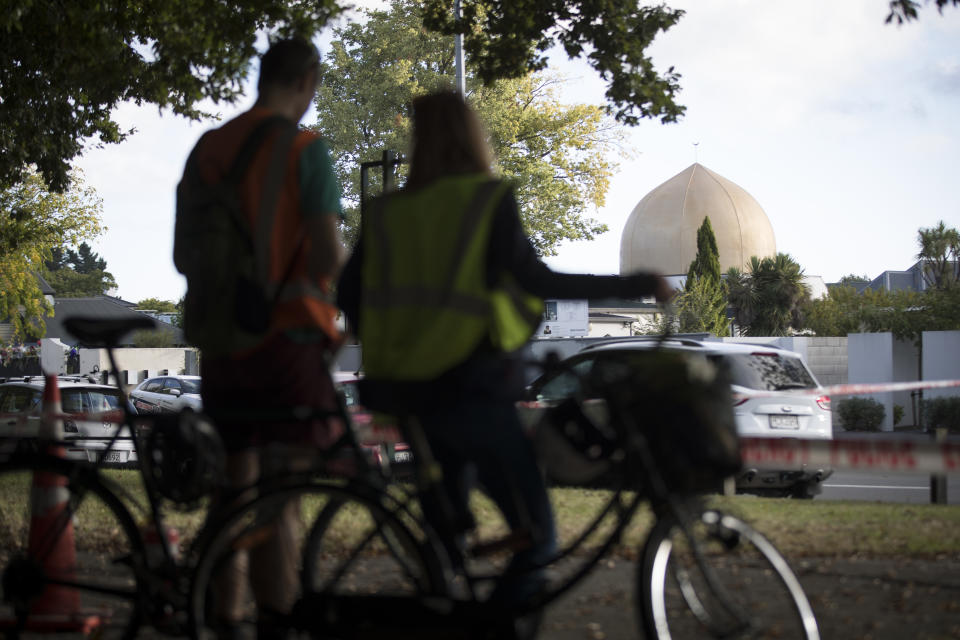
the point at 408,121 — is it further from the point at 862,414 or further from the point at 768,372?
the point at 768,372

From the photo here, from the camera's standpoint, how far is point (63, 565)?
390 cm

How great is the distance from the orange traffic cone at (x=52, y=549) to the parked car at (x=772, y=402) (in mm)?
7506

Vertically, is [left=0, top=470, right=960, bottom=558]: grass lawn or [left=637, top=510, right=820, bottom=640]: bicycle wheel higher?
[left=637, top=510, right=820, bottom=640]: bicycle wheel

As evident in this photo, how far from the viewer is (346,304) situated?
3420 millimetres

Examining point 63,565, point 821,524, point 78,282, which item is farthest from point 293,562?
point 78,282

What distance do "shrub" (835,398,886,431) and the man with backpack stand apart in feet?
89.6

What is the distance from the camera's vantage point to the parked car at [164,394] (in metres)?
25.5

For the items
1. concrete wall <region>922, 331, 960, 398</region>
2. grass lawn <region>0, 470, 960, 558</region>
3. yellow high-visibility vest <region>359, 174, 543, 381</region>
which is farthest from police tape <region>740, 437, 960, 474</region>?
concrete wall <region>922, 331, 960, 398</region>

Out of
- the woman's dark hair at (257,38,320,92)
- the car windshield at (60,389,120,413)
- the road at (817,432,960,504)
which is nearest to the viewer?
the woman's dark hair at (257,38,320,92)

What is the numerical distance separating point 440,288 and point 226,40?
27.6 feet

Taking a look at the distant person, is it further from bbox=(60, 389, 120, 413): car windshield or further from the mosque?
the mosque

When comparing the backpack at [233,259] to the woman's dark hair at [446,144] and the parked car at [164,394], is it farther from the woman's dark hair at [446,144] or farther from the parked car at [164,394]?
the parked car at [164,394]

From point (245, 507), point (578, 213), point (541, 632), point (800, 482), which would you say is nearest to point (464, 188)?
point (245, 507)

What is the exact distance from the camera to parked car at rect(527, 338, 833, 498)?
440 inches
